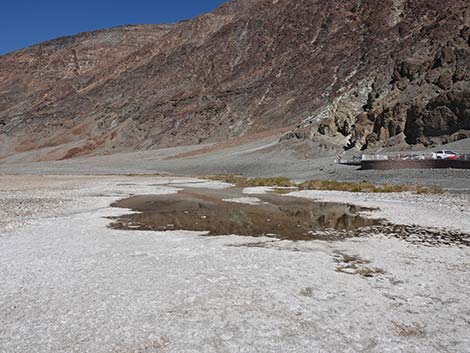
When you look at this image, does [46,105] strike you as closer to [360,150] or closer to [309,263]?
[360,150]

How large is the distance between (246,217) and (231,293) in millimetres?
10326

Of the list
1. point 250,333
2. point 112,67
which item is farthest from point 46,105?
point 250,333

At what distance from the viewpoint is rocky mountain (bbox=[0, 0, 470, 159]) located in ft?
177

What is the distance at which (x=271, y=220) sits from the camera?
18000 mm

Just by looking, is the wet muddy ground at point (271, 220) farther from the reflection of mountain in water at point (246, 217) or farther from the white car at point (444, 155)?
the white car at point (444, 155)

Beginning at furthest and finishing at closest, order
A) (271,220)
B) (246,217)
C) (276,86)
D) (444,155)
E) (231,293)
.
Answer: (276,86), (444,155), (246,217), (271,220), (231,293)

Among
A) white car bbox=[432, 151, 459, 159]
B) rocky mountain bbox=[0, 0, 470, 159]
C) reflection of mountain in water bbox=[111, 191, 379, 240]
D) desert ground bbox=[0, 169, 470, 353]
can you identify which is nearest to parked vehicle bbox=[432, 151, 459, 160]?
white car bbox=[432, 151, 459, 159]

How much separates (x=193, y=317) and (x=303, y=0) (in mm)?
123969

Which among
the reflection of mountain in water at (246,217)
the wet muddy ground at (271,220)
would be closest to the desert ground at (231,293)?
the wet muddy ground at (271,220)

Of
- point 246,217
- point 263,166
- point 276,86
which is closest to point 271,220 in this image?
point 246,217

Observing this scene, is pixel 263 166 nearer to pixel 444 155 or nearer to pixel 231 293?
pixel 444 155

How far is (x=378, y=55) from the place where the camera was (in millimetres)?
88625

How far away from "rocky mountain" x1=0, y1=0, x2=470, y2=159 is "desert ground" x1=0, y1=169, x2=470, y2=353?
37672 mm

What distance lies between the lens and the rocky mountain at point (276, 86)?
53.9 meters
